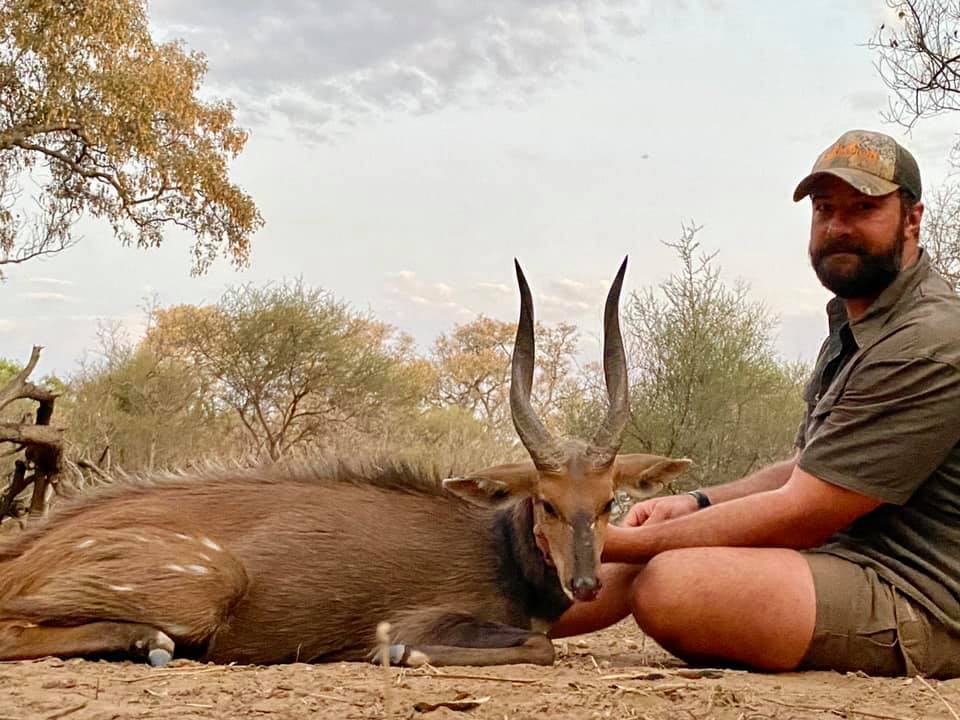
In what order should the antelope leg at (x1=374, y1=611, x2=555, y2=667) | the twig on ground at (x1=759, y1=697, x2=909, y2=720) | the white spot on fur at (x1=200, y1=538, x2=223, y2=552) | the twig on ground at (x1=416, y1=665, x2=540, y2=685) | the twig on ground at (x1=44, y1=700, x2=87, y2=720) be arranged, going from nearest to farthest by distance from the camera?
the twig on ground at (x1=44, y1=700, x2=87, y2=720) → the twig on ground at (x1=759, y1=697, x2=909, y2=720) → the twig on ground at (x1=416, y1=665, x2=540, y2=685) → the antelope leg at (x1=374, y1=611, x2=555, y2=667) → the white spot on fur at (x1=200, y1=538, x2=223, y2=552)

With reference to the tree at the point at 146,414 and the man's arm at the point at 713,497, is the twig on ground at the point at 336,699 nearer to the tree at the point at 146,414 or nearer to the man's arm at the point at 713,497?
the man's arm at the point at 713,497

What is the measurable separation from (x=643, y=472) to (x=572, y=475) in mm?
575

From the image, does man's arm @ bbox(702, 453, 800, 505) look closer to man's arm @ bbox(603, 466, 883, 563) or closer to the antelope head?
the antelope head

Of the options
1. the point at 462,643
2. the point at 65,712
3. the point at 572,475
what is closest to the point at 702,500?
the point at 572,475

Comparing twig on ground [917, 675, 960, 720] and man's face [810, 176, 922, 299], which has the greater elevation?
man's face [810, 176, 922, 299]

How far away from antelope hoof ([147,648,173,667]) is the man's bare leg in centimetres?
193

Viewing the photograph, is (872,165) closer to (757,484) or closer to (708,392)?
(757,484)

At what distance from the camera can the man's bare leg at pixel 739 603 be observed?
4223mm

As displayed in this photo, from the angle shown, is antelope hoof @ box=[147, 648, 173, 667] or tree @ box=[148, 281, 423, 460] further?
tree @ box=[148, 281, 423, 460]

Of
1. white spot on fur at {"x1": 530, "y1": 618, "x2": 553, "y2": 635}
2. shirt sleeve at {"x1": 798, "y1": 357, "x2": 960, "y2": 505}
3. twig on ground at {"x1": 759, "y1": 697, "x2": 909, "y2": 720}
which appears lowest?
white spot on fur at {"x1": 530, "y1": 618, "x2": 553, "y2": 635}

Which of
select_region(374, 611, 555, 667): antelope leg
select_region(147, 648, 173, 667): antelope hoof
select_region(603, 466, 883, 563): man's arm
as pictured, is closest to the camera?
select_region(603, 466, 883, 563): man's arm

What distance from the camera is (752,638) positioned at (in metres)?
4.27

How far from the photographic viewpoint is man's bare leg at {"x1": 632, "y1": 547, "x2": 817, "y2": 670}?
4223 millimetres

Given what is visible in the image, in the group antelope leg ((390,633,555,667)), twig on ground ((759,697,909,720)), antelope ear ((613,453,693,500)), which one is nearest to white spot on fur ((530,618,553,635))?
antelope leg ((390,633,555,667))
